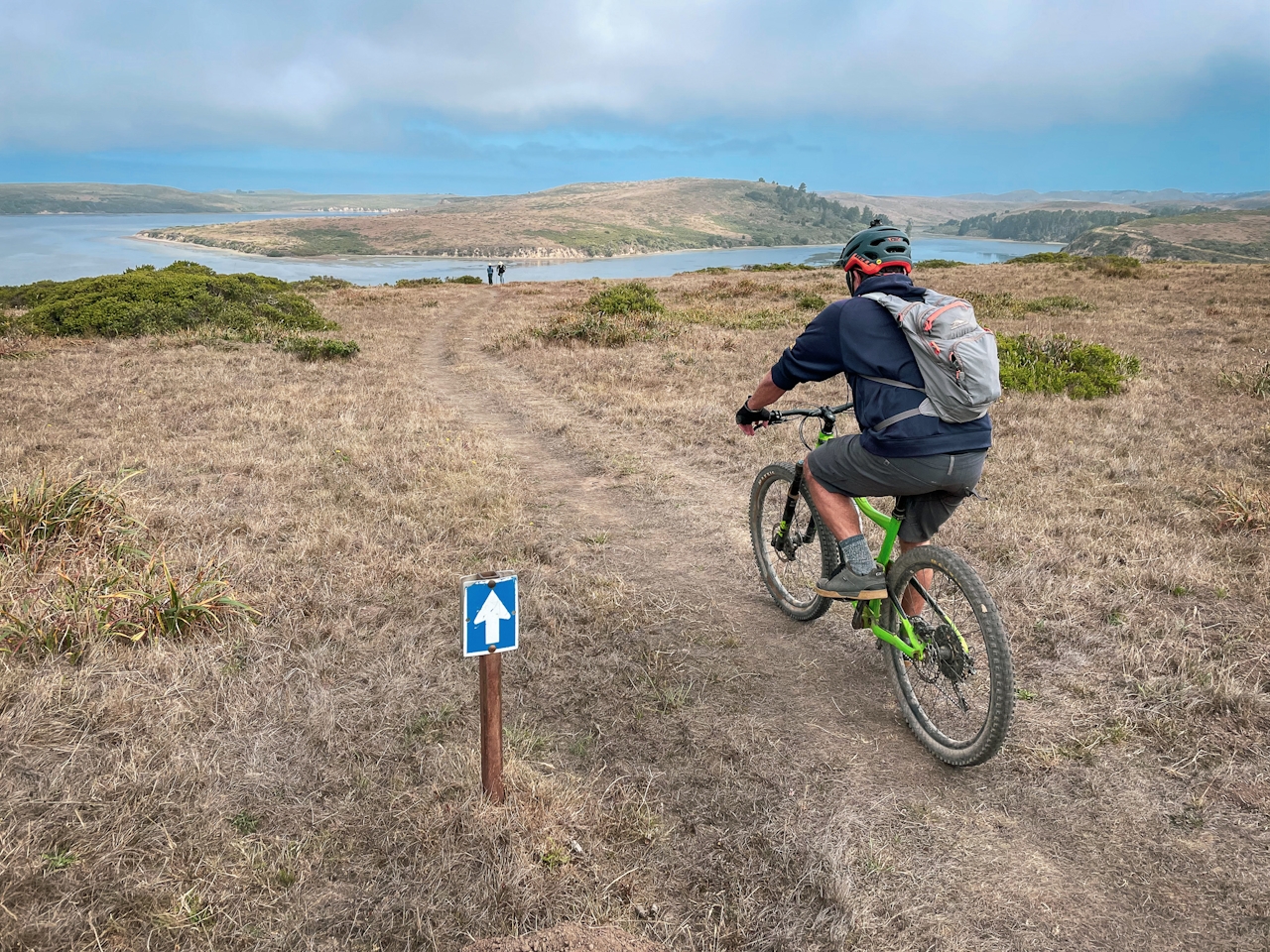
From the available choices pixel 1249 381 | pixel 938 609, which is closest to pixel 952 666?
pixel 938 609

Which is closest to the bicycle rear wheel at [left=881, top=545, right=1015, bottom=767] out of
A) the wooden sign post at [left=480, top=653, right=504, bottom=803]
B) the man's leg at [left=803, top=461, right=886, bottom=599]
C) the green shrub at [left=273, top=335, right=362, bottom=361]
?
the man's leg at [left=803, top=461, right=886, bottom=599]

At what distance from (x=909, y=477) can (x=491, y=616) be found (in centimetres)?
224

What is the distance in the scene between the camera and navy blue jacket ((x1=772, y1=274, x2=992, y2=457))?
3365mm

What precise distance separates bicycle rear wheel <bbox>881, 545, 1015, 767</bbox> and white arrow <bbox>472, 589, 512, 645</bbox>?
2.26m

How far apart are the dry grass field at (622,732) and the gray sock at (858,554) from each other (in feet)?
3.08

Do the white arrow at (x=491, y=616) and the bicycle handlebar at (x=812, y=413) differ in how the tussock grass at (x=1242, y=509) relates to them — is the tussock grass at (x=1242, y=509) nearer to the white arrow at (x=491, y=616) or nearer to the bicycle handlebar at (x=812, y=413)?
the bicycle handlebar at (x=812, y=413)

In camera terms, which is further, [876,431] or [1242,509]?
[1242,509]

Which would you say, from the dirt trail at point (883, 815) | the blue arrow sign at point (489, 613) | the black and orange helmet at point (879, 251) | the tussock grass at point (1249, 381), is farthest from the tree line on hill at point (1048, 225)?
the blue arrow sign at point (489, 613)

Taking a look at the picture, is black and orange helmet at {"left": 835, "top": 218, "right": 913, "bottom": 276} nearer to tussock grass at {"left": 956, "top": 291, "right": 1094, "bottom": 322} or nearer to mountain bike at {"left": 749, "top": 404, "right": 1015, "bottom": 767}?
mountain bike at {"left": 749, "top": 404, "right": 1015, "bottom": 767}

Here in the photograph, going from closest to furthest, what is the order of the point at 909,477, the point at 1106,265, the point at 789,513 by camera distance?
1. the point at 909,477
2. the point at 789,513
3. the point at 1106,265

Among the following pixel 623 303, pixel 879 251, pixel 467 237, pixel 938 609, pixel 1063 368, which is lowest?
pixel 938 609

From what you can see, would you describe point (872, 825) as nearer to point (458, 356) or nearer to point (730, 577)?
point (730, 577)

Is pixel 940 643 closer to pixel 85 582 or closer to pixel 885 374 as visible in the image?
pixel 885 374

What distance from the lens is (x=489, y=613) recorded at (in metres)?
2.77
